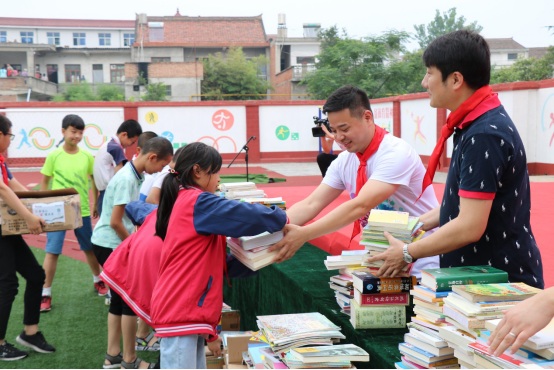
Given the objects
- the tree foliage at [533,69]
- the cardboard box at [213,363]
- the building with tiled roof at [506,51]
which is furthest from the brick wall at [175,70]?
the building with tiled roof at [506,51]

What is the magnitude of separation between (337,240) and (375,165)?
1.47 meters

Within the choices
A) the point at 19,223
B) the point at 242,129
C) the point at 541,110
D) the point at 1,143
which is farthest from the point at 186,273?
the point at 242,129

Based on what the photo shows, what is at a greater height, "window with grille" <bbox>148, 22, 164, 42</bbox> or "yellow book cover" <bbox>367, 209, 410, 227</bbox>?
"window with grille" <bbox>148, 22, 164, 42</bbox>

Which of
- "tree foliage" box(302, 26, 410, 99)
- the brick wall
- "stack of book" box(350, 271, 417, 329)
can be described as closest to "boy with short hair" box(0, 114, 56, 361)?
"stack of book" box(350, 271, 417, 329)

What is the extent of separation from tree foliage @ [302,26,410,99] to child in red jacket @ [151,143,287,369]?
23.8 m

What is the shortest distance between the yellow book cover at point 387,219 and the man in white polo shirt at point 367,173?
409 mm

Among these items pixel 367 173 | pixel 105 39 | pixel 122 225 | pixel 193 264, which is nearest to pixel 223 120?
pixel 122 225

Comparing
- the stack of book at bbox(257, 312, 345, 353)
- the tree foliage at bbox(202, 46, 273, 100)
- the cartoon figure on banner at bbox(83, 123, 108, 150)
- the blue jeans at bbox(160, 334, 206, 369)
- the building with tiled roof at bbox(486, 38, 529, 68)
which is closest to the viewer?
the stack of book at bbox(257, 312, 345, 353)

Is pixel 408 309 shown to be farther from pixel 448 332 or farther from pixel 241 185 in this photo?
pixel 241 185

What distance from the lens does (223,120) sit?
67.0 feet

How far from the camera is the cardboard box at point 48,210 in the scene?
11.1 feet

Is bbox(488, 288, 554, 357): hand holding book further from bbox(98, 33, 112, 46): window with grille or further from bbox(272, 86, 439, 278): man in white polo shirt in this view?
bbox(98, 33, 112, 46): window with grille

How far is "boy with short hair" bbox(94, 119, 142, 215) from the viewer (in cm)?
493

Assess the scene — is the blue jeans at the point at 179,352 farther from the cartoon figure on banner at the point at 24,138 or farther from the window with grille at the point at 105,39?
the window with grille at the point at 105,39
